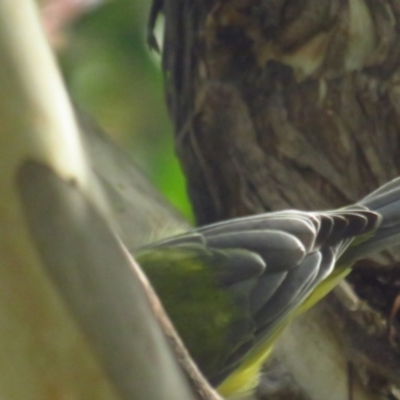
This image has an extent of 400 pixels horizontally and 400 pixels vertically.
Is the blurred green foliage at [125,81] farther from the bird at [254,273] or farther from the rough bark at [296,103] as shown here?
the bird at [254,273]

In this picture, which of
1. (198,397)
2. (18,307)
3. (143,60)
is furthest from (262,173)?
(18,307)

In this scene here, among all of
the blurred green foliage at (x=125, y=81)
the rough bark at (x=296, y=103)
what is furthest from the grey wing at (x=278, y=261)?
the blurred green foliage at (x=125, y=81)

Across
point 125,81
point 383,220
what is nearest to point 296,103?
point 383,220

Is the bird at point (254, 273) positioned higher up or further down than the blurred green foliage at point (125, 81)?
further down

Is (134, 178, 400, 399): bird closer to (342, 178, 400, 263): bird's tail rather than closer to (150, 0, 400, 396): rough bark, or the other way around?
(342, 178, 400, 263): bird's tail

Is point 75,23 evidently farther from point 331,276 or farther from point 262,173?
point 331,276

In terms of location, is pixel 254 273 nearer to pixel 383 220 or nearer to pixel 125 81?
pixel 383 220
